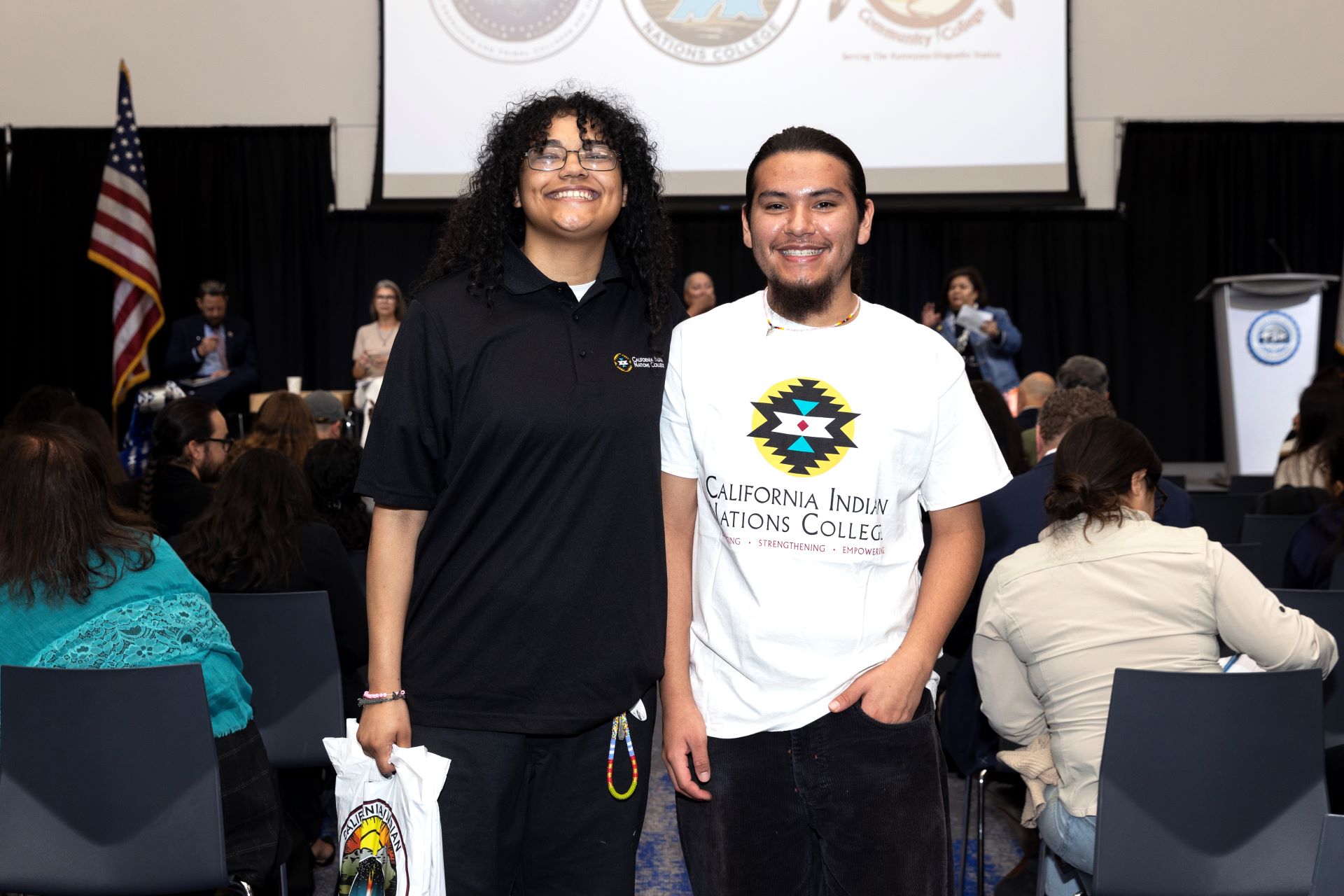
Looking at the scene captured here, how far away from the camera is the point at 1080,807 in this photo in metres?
2.18

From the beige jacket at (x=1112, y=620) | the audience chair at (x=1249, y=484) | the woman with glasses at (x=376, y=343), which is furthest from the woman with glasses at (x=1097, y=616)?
the woman with glasses at (x=376, y=343)

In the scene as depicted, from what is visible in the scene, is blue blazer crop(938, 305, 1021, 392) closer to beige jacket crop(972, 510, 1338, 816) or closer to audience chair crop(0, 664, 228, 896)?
beige jacket crop(972, 510, 1338, 816)

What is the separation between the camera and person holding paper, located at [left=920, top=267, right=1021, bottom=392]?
7020 mm

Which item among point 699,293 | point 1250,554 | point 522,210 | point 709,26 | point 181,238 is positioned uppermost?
point 709,26

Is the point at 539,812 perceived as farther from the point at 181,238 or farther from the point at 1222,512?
the point at 181,238

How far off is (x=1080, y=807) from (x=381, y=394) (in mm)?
1453

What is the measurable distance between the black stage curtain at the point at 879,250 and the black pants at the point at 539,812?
771 centimetres

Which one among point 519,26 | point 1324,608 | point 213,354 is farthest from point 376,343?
point 1324,608

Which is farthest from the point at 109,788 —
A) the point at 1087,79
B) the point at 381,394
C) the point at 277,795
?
the point at 1087,79

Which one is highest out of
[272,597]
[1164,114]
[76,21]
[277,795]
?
[76,21]

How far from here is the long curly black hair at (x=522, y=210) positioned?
164 centimetres

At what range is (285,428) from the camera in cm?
415

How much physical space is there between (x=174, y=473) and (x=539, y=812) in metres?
2.29

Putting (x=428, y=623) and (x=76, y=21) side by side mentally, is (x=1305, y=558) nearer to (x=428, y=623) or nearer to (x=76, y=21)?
(x=428, y=623)
